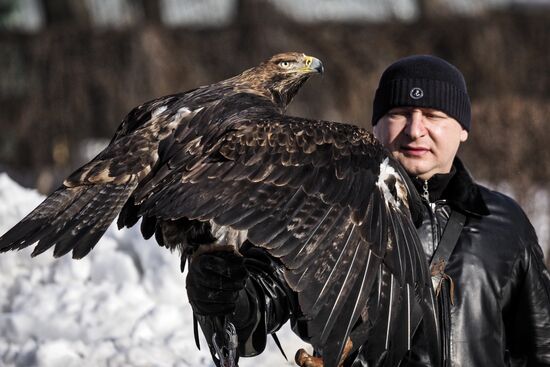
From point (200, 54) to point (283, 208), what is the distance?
904 centimetres

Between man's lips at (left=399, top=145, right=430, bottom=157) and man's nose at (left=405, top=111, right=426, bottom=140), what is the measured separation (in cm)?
5

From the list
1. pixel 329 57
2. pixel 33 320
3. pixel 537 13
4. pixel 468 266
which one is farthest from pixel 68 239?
pixel 537 13

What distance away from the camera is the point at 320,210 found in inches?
167

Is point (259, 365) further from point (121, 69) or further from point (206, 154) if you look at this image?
point (121, 69)

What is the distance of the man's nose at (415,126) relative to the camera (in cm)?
459

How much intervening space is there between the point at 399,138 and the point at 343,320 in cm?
98

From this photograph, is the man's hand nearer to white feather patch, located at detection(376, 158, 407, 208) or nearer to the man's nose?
white feather patch, located at detection(376, 158, 407, 208)

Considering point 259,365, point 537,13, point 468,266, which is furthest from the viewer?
point 537,13

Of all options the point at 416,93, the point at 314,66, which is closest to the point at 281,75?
the point at 314,66

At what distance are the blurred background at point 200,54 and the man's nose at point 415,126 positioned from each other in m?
6.72

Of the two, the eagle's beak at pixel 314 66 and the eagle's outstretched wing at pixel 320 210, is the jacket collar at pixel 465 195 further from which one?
the eagle's beak at pixel 314 66

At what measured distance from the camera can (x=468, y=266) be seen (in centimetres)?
445

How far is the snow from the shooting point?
20.2 ft

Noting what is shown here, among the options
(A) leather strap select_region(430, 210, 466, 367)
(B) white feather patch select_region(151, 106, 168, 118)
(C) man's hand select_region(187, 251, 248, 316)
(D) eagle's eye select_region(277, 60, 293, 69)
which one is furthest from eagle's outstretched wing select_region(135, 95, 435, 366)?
(D) eagle's eye select_region(277, 60, 293, 69)
